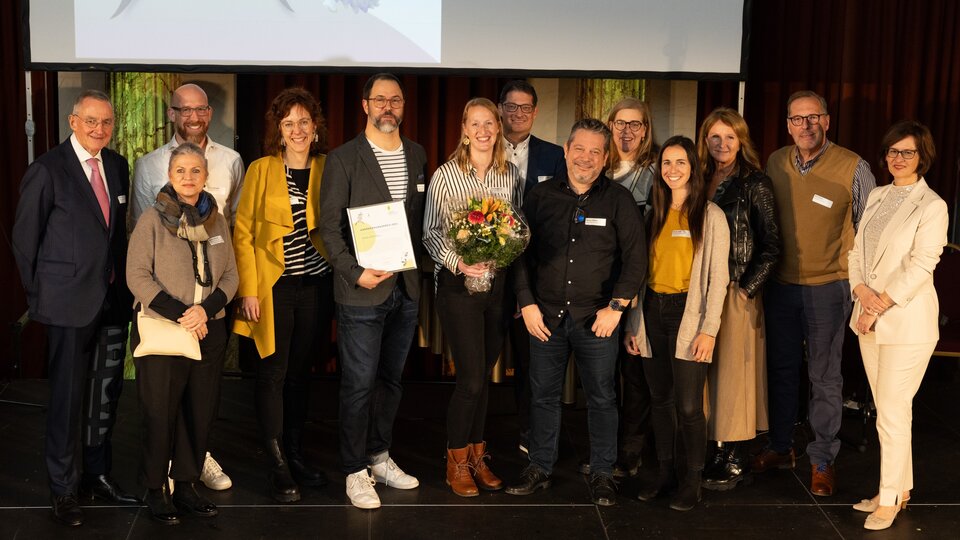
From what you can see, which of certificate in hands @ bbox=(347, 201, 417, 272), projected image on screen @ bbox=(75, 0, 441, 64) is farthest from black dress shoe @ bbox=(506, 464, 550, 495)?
projected image on screen @ bbox=(75, 0, 441, 64)

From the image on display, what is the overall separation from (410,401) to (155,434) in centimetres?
204

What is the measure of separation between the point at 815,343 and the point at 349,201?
212 cm

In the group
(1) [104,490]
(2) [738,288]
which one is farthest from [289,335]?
(2) [738,288]

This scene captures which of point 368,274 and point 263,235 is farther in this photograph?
point 263,235

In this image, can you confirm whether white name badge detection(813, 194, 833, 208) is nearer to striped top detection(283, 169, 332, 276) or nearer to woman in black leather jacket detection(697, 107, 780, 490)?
woman in black leather jacket detection(697, 107, 780, 490)

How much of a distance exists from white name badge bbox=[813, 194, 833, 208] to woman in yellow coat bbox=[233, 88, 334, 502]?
214cm

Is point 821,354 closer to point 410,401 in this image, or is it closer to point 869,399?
point 869,399

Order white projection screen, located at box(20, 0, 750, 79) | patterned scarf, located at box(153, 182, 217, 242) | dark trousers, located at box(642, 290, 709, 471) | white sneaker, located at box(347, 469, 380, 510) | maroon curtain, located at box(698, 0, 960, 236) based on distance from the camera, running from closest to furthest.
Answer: patterned scarf, located at box(153, 182, 217, 242) < dark trousers, located at box(642, 290, 709, 471) < white sneaker, located at box(347, 469, 380, 510) < white projection screen, located at box(20, 0, 750, 79) < maroon curtain, located at box(698, 0, 960, 236)

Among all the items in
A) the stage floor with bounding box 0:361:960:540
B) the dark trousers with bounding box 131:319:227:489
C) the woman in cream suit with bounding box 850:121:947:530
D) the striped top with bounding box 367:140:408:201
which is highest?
the striped top with bounding box 367:140:408:201

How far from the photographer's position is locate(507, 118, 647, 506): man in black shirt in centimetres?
413

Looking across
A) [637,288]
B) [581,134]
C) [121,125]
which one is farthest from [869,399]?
[121,125]

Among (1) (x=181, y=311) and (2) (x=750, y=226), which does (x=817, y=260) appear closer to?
(2) (x=750, y=226)

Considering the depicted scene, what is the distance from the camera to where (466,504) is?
4336mm

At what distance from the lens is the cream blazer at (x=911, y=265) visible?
3.93 metres
